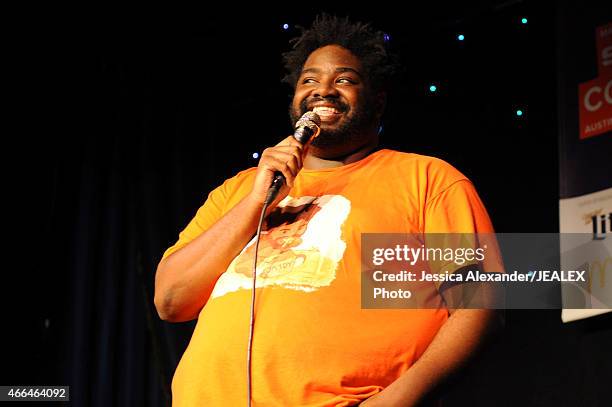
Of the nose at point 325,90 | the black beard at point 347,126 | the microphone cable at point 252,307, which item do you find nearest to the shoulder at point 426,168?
the black beard at point 347,126

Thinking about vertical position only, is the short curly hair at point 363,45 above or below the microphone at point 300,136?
above

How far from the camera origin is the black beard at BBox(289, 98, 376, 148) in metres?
2.02

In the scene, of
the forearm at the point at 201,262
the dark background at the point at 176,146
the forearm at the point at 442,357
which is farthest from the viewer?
the dark background at the point at 176,146

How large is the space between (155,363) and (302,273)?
176cm

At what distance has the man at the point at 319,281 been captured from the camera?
1599 mm

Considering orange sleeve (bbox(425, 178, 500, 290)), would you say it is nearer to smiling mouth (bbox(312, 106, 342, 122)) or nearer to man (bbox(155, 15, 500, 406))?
man (bbox(155, 15, 500, 406))

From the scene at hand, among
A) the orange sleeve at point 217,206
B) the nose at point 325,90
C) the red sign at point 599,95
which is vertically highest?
the red sign at point 599,95

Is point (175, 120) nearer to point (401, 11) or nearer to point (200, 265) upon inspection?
point (401, 11)

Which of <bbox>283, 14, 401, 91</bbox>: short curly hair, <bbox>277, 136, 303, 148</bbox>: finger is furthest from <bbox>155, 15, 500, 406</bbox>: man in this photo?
<bbox>283, 14, 401, 91</bbox>: short curly hair

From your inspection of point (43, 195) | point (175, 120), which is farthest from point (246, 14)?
point (43, 195)

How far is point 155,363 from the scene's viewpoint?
130 inches

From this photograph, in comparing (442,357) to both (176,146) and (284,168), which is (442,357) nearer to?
(284,168)

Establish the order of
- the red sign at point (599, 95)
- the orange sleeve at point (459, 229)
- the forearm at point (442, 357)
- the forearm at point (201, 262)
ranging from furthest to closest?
the red sign at point (599, 95), the forearm at point (201, 262), the orange sleeve at point (459, 229), the forearm at point (442, 357)

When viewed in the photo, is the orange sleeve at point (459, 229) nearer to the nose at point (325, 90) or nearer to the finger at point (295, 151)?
the finger at point (295, 151)
